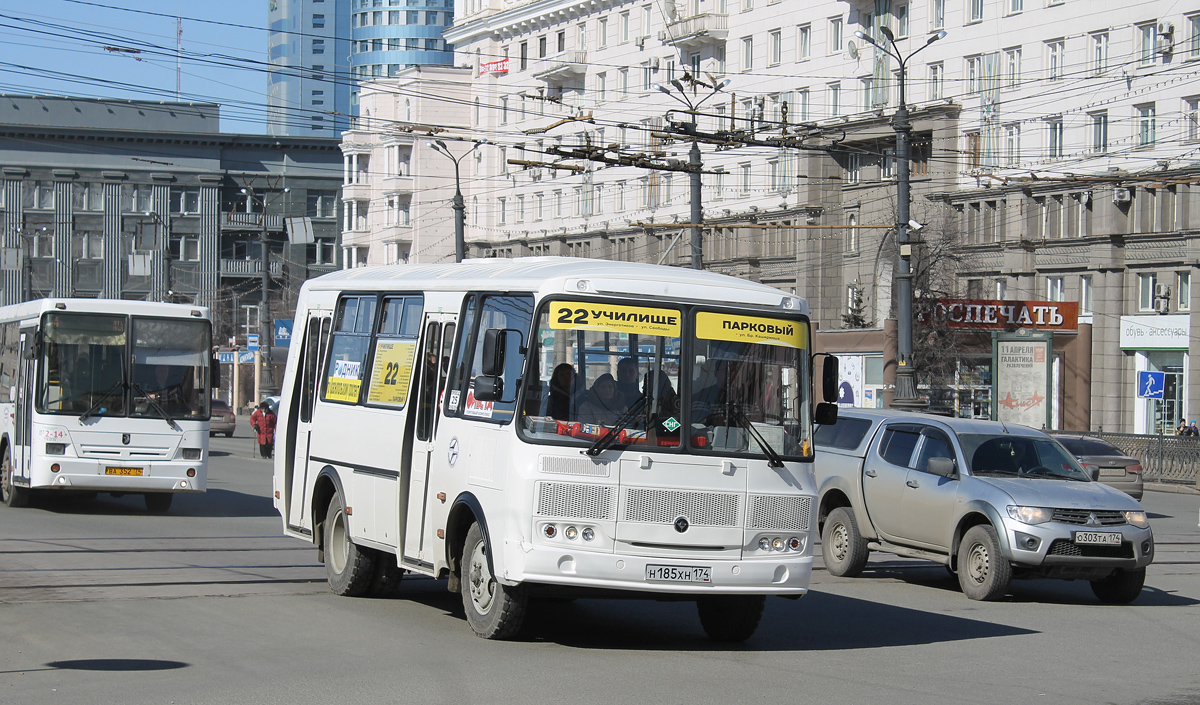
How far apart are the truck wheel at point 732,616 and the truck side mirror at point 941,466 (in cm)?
390

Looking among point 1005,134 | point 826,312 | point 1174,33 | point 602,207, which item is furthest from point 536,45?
point 1174,33

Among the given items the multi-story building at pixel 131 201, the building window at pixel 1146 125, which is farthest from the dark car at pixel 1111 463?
the multi-story building at pixel 131 201

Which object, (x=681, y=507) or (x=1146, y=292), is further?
(x=1146, y=292)

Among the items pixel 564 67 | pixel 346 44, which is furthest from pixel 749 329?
pixel 346 44

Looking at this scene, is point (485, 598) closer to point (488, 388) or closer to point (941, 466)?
point (488, 388)

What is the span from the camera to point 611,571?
9.53 meters

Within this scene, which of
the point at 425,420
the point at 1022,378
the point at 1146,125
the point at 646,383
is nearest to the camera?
the point at 646,383

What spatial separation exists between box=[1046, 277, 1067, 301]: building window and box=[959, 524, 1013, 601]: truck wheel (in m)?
36.8

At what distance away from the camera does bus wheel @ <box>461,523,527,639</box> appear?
9.84 m

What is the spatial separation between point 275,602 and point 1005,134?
1691 inches

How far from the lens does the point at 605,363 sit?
9703 mm

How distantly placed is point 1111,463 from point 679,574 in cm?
2179

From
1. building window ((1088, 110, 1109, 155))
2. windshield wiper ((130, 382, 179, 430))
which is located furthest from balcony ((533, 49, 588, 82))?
windshield wiper ((130, 382, 179, 430))

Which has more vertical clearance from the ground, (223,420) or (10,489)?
(10,489)
